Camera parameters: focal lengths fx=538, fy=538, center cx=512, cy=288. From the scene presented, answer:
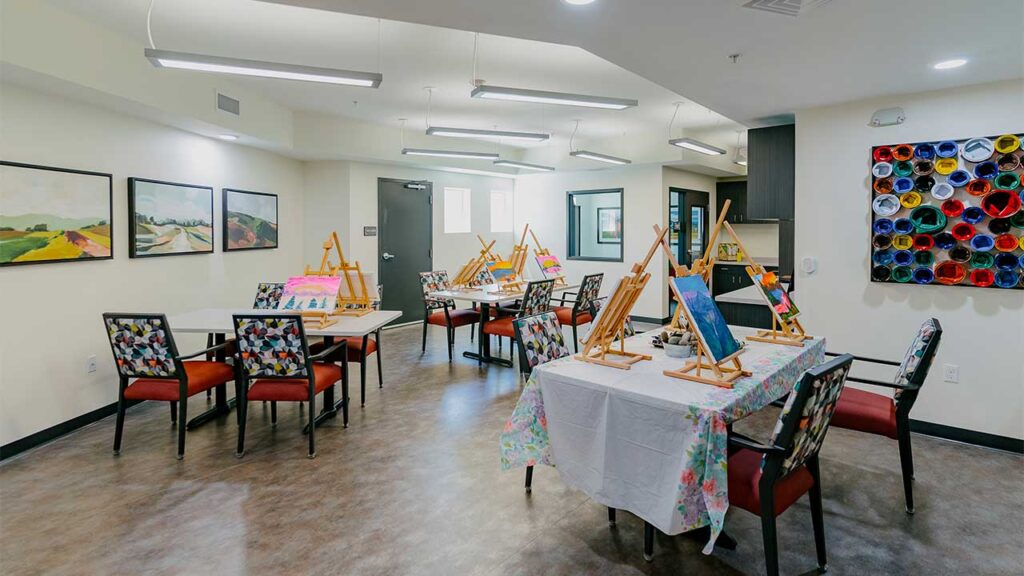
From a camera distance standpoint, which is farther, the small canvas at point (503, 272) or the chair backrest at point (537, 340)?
the small canvas at point (503, 272)

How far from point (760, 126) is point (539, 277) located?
5198mm

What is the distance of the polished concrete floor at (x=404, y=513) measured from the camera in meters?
2.34

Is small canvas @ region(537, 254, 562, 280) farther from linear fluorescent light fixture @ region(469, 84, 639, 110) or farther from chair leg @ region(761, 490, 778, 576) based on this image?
chair leg @ region(761, 490, 778, 576)

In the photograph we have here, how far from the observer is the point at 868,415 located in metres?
2.78

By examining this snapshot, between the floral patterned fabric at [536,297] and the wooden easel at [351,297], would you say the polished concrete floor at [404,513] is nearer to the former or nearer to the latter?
the wooden easel at [351,297]

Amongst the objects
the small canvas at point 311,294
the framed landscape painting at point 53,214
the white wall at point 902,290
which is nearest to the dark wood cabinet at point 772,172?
the white wall at point 902,290

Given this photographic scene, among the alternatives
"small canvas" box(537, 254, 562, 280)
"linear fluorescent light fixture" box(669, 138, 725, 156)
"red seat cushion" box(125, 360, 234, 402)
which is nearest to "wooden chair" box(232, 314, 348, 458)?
"red seat cushion" box(125, 360, 234, 402)

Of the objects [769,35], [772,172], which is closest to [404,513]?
[769,35]

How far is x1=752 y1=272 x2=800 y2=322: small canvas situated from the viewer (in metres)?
3.12

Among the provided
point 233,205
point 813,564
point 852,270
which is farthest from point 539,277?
point 813,564

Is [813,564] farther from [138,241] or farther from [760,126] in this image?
[138,241]

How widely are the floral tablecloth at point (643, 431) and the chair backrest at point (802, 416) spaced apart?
18 centimetres

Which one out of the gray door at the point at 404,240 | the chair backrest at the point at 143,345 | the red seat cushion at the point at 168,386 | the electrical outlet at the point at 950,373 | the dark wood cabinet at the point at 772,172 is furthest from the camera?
the gray door at the point at 404,240

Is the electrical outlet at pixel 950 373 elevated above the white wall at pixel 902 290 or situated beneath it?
situated beneath
